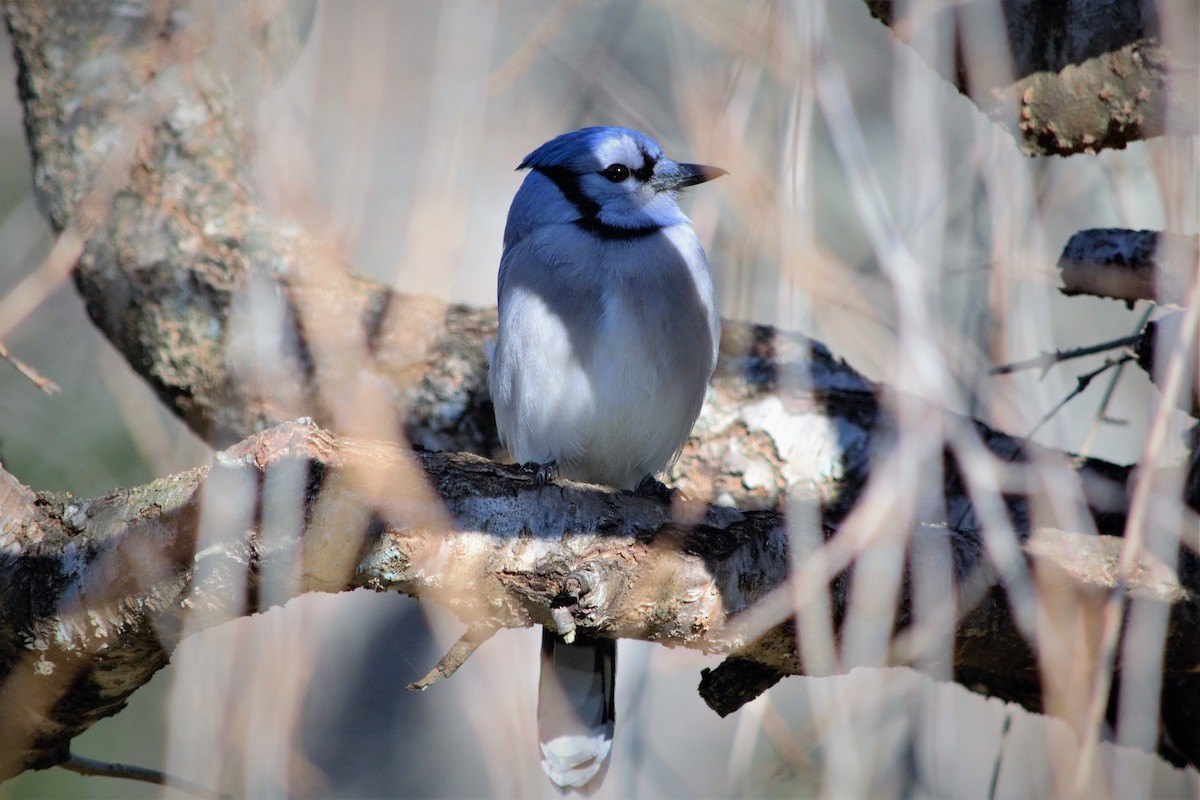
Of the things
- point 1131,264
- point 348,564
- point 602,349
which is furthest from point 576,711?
point 1131,264

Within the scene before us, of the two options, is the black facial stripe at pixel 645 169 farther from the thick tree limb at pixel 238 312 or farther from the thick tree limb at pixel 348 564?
the thick tree limb at pixel 348 564

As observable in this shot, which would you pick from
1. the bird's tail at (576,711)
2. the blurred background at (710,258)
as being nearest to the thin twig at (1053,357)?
the blurred background at (710,258)

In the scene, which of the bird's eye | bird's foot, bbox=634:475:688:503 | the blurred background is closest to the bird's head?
the bird's eye

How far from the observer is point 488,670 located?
2.73 metres

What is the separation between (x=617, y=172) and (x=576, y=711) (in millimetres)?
1264

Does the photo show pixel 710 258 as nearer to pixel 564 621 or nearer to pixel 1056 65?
pixel 1056 65

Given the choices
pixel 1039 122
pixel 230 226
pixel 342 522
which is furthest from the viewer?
pixel 230 226

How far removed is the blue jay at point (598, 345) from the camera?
7.79 feet

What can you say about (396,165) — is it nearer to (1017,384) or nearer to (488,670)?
(488,670)

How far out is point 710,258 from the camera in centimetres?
310

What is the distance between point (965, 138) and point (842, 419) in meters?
1.48

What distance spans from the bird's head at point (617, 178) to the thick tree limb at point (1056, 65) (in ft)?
2.22

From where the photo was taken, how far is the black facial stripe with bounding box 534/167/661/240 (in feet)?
8.28

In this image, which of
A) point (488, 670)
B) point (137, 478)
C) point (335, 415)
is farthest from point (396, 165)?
point (488, 670)
